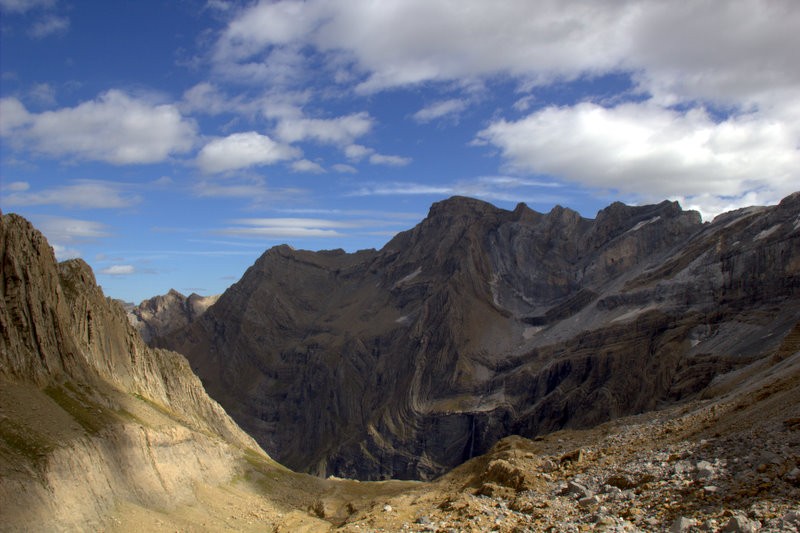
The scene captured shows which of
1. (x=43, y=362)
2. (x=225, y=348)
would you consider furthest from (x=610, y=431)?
(x=225, y=348)

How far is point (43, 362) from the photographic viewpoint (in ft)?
125

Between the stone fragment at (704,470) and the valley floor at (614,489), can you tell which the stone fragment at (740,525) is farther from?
the stone fragment at (704,470)

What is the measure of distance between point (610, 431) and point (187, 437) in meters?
28.0

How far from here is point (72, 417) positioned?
3556 cm

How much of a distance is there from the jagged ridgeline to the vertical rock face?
6131cm

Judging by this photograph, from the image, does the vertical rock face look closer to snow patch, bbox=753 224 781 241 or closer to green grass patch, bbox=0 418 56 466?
green grass patch, bbox=0 418 56 466

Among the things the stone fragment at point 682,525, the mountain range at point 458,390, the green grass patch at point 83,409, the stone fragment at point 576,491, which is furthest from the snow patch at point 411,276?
the stone fragment at point 682,525

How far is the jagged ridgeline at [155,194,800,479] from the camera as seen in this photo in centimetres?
10294

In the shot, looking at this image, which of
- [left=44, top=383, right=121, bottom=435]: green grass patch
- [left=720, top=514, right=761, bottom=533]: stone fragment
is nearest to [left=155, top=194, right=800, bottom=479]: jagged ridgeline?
[left=720, top=514, right=761, bottom=533]: stone fragment

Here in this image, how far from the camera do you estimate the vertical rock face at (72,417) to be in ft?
98.9

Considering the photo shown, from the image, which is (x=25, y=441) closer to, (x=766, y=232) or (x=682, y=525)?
(x=682, y=525)

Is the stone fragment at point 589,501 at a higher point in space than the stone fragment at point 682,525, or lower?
lower

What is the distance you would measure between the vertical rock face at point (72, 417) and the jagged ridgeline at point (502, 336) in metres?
61.3

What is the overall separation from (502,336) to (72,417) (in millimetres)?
129338
